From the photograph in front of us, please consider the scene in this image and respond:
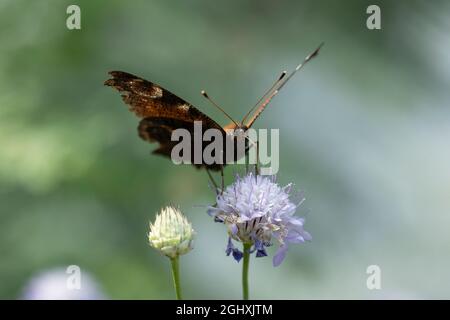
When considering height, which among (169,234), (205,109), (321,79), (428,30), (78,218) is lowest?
(169,234)

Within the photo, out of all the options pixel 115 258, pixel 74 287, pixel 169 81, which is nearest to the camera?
pixel 74 287

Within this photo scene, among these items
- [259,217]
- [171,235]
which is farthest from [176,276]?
[259,217]

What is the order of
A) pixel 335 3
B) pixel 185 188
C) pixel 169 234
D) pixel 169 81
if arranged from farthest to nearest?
pixel 335 3 < pixel 169 81 < pixel 185 188 < pixel 169 234

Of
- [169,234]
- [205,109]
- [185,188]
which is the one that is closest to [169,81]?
[205,109]

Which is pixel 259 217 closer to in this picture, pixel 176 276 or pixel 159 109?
pixel 176 276

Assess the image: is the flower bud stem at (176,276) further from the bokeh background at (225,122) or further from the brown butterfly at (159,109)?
the bokeh background at (225,122)

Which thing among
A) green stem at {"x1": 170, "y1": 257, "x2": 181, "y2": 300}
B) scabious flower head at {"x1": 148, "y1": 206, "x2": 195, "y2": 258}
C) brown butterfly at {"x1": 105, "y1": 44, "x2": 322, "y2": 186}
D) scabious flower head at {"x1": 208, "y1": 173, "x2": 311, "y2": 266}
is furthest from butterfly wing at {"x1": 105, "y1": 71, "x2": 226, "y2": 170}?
green stem at {"x1": 170, "y1": 257, "x2": 181, "y2": 300}

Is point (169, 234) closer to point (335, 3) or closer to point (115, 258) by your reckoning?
point (115, 258)

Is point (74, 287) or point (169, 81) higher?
point (169, 81)
